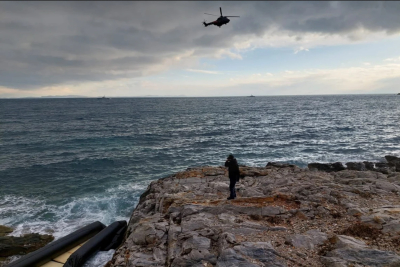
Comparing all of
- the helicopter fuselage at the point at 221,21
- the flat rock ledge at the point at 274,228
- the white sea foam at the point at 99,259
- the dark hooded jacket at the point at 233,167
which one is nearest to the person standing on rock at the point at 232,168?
the dark hooded jacket at the point at 233,167

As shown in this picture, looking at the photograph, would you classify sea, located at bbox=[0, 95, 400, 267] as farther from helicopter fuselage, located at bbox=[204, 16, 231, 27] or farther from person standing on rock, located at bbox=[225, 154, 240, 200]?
helicopter fuselage, located at bbox=[204, 16, 231, 27]

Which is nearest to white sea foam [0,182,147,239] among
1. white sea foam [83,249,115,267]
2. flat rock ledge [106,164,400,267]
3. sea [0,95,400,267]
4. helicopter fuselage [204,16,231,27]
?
sea [0,95,400,267]

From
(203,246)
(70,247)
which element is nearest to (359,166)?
(203,246)

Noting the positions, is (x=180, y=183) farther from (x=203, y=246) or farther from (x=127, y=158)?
(x=127, y=158)

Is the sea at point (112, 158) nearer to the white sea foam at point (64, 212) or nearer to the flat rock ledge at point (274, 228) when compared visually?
the white sea foam at point (64, 212)

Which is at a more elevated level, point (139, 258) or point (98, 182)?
point (139, 258)

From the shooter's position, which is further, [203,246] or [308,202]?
[308,202]

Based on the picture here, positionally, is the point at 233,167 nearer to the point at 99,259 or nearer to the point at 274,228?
the point at 274,228

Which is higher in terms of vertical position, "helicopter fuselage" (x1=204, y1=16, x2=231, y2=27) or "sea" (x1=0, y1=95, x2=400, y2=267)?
"helicopter fuselage" (x1=204, y1=16, x2=231, y2=27)

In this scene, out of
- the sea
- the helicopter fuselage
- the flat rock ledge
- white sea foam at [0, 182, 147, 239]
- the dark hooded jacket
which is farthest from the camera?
the sea
